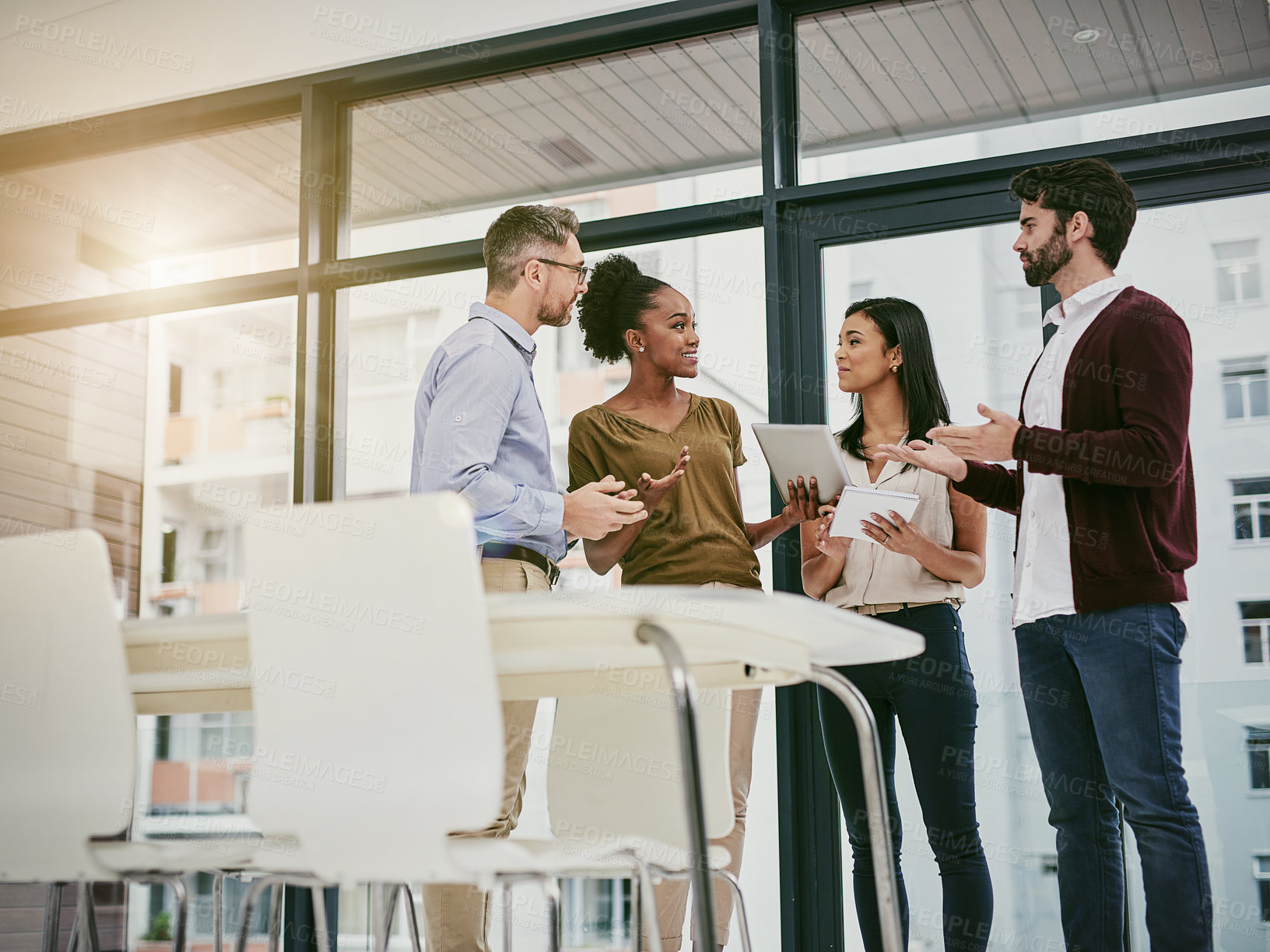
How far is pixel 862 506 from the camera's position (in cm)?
251

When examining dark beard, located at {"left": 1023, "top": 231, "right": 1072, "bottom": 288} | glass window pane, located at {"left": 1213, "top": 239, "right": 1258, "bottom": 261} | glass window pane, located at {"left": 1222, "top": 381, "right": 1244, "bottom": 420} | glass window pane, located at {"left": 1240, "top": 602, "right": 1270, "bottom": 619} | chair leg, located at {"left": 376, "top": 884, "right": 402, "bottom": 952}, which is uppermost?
glass window pane, located at {"left": 1213, "top": 239, "right": 1258, "bottom": 261}

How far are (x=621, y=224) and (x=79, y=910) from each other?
239cm

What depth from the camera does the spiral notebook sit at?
2.45 meters

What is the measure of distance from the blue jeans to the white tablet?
20.5 inches

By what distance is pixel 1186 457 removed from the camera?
243 cm

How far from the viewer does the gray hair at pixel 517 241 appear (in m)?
2.79

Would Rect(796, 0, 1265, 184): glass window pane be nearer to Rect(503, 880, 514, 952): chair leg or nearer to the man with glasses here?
the man with glasses

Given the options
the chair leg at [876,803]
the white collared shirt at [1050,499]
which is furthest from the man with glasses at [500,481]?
the white collared shirt at [1050,499]

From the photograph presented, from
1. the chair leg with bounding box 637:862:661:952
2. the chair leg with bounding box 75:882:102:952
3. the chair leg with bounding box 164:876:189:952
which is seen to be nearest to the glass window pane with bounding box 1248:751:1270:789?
the chair leg with bounding box 637:862:661:952

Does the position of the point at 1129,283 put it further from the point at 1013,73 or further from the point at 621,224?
the point at 621,224

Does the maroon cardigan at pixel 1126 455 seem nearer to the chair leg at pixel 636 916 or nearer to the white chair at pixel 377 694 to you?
the chair leg at pixel 636 916

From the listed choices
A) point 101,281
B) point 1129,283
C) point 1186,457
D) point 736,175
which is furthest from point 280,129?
point 1186,457

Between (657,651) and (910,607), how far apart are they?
1.18 m

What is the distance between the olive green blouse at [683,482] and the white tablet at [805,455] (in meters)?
0.23
